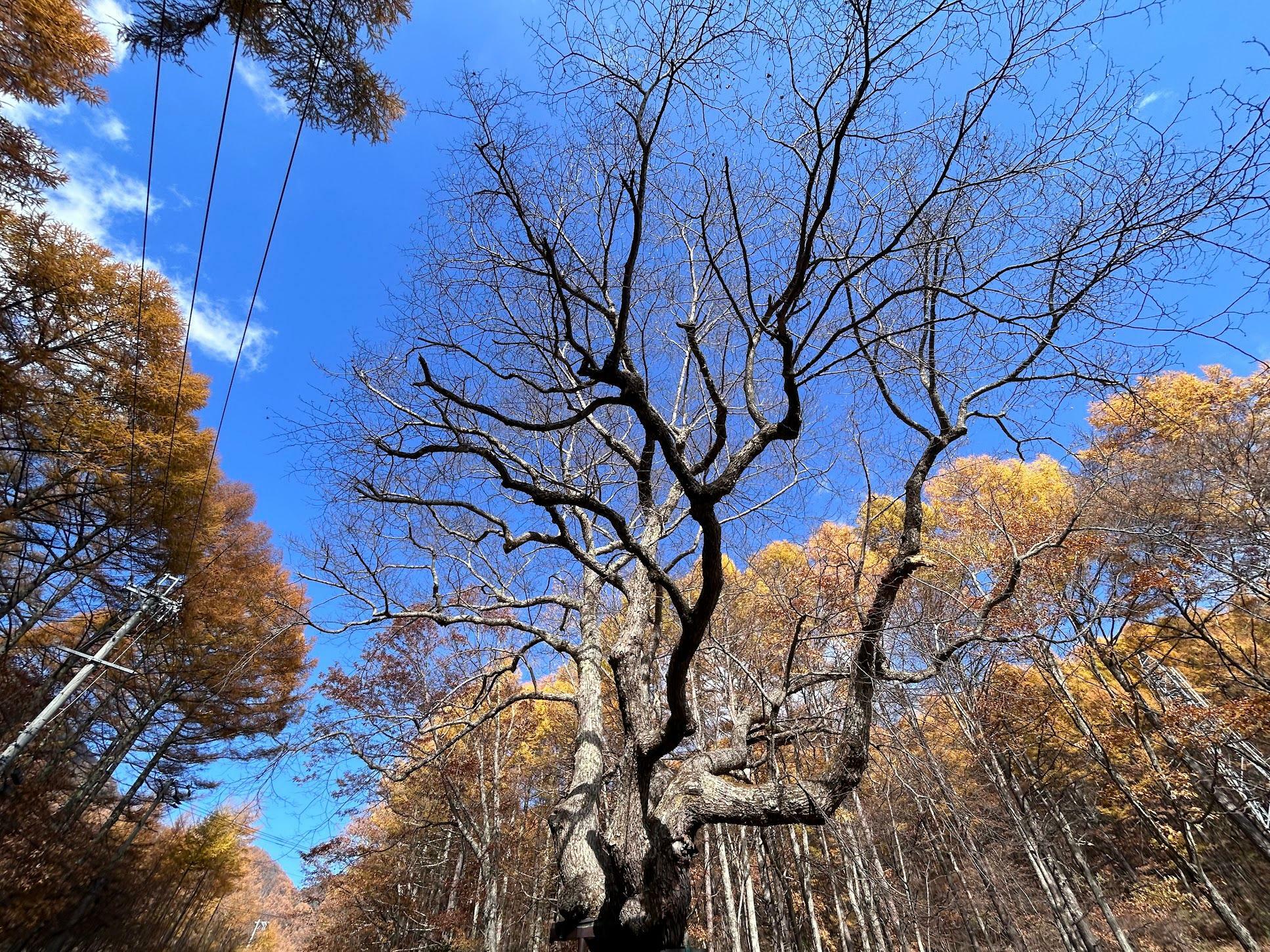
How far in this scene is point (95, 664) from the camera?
7887 mm

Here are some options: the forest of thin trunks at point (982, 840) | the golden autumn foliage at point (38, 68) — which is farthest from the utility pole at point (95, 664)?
the golden autumn foliage at point (38, 68)

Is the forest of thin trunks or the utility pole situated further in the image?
the utility pole

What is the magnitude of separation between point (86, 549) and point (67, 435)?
120 inches

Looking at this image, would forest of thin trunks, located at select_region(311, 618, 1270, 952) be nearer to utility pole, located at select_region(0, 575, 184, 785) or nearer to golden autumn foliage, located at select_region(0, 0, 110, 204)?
utility pole, located at select_region(0, 575, 184, 785)

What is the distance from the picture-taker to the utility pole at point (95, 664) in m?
6.63

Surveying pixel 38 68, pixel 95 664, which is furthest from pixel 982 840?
pixel 38 68

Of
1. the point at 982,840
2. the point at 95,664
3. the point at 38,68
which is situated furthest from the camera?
the point at 95,664

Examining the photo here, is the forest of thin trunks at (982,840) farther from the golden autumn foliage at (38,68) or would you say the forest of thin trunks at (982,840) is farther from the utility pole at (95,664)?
the golden autumn foliage at (38,68)

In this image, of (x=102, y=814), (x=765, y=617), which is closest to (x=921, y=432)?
(x=765, y=617)

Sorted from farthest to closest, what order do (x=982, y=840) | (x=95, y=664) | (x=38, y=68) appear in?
(x=95, y=664), (x=38, y=68), (x=982, y=840)

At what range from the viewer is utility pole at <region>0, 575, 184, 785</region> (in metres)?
6.63

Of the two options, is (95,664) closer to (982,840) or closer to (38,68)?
(38,68)

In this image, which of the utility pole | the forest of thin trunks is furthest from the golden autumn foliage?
the forest of thin trunks

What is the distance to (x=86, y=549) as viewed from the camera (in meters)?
9.99
